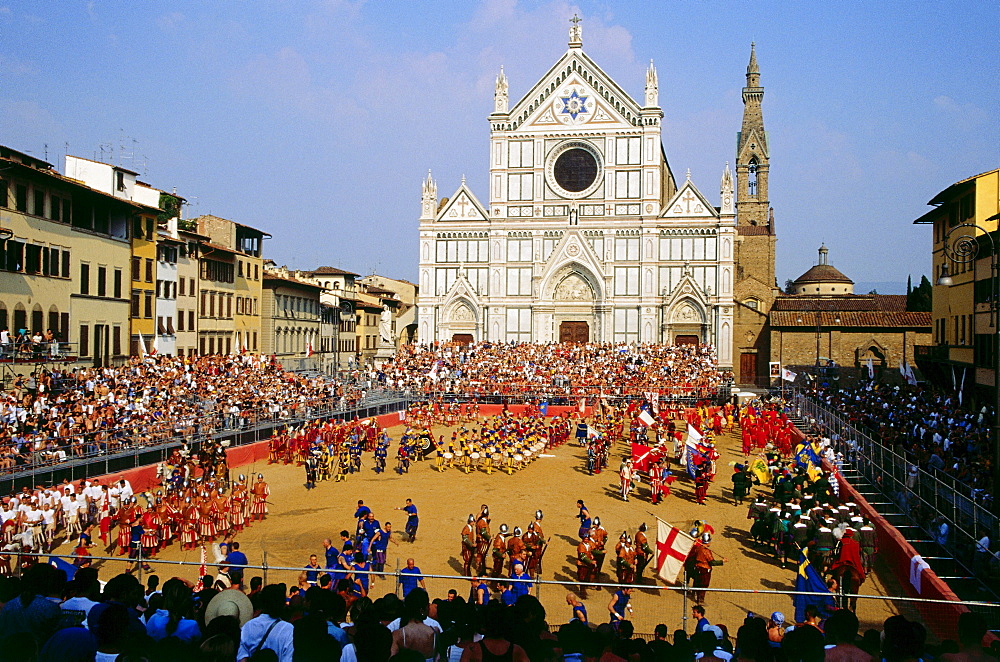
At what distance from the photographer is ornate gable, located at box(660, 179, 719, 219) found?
59625 millimetres

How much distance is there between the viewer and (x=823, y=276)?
8662 centimetres

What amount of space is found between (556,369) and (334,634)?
4460cm

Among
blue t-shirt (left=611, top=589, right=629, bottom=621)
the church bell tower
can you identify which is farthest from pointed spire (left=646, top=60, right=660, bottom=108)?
blue t-shirt (left=611, top=589, right=629, bottom=621)

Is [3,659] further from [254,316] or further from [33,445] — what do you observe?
[254,316]

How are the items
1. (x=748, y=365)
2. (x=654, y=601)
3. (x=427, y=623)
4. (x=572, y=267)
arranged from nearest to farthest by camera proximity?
(x=427, y=623) → (x=654, y=601) → (x=572, y=267) → (x=748, y=365)

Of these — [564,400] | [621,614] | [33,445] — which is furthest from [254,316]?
[621,614]

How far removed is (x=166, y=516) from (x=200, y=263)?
2918cm

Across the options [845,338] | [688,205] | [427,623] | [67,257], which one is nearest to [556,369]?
[688,205]

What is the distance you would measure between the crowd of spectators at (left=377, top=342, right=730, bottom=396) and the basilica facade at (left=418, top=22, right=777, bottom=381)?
3.13 meters

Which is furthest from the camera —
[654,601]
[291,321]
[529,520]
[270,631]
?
[291,321]

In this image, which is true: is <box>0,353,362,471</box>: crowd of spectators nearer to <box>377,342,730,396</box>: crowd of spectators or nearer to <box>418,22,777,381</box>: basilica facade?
<box>377,342,730,396</box>: crowd of spectators

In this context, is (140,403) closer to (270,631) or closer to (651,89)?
(270,631)

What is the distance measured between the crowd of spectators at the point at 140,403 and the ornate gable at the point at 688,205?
2994cm

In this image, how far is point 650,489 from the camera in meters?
26.8
